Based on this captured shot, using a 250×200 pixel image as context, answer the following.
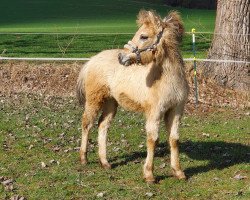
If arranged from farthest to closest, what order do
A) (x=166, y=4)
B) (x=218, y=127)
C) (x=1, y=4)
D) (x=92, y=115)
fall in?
(x=166, y=4) < (x=1, y=4) < (x=218, y=127) < (x=92, y=115)

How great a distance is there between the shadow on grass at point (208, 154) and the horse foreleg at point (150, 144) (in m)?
0.78

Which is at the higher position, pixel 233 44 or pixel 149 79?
pixel 149 79

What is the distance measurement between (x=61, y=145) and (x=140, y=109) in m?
2.76

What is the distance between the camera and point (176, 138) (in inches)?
353

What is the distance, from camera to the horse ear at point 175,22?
8.52 m

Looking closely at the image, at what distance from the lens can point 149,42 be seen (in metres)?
8.34

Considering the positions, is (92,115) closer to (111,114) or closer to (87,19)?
(111,114)

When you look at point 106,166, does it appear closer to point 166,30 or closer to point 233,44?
point 166,30

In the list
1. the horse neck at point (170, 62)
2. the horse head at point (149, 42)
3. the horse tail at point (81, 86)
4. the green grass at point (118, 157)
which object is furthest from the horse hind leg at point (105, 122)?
the horse head at point (149, 42)

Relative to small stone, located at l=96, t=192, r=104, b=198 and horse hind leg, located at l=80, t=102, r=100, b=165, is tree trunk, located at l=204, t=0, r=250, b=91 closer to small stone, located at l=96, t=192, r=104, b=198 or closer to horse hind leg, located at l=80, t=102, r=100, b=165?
horse hind leg, located at l=80, t=102, r=100, b=165

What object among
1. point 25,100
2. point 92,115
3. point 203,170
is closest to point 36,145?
point 92,115

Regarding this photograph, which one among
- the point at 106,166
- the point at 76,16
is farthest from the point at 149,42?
the point at 76,16

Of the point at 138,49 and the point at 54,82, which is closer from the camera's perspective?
the point at 138,49

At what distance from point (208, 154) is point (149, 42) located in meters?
3.06
